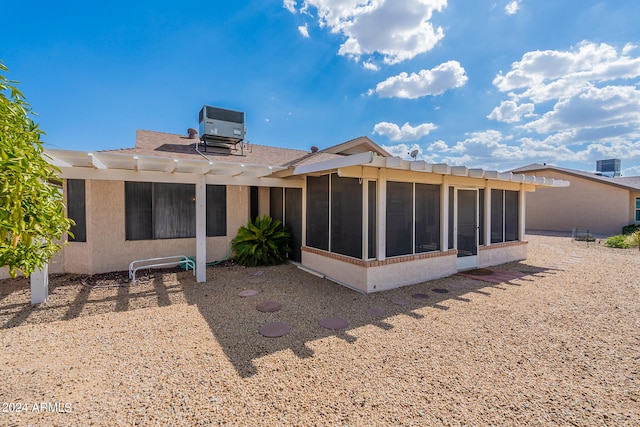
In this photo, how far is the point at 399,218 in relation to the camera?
652 centimetres

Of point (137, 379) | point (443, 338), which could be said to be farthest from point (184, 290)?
point (443, 338)

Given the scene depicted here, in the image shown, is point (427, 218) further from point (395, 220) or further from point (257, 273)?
point (257, 273)

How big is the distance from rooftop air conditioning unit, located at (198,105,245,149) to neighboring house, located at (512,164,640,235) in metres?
21.7

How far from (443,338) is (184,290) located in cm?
558

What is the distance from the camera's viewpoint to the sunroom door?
7.95 m

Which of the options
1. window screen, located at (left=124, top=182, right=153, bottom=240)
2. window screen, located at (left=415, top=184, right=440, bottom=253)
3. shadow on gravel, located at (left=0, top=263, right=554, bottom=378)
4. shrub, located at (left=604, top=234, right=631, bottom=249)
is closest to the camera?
shadow on gravel, located at (left=0, top=263, right=554, bottom=378)

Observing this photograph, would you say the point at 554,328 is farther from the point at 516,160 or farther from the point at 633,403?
the point at 516,160

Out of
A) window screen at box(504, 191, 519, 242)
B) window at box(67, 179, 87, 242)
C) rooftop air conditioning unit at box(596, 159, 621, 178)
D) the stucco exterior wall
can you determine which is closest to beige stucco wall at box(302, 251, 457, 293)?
the stucco exterior wall

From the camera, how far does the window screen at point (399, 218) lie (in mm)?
6339

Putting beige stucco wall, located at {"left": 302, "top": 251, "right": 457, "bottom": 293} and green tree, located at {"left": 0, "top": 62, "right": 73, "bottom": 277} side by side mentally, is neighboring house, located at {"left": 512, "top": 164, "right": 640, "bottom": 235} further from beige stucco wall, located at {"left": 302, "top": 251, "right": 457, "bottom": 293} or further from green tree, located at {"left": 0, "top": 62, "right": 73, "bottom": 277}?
green tree, located at {"left": 0, "top": 62, "right": 73, "bottom": 277}

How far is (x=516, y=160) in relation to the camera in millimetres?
→ 26578

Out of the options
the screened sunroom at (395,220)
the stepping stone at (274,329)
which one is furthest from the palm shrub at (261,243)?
the stepping stone at (274,329)

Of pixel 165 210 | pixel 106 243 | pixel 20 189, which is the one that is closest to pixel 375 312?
pixel 20 189

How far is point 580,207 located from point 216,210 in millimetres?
23824
